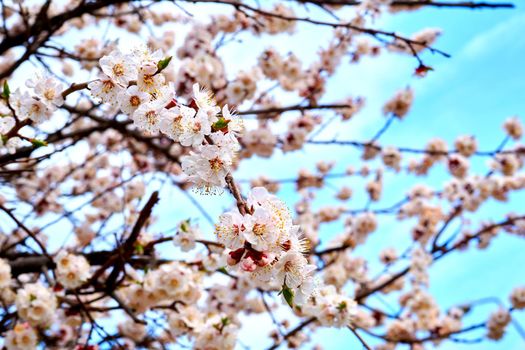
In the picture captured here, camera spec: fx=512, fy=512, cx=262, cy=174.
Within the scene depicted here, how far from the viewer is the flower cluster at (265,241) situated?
5.43 feet

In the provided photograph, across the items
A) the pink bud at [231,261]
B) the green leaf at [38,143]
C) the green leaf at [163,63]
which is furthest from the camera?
the green leaf at [38,143]

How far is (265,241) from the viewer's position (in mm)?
1659

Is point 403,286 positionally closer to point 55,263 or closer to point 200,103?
point 55,263

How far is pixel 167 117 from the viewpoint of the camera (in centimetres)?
187

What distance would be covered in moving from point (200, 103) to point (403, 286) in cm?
729

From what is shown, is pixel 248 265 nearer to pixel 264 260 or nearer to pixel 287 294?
pixel 264 260

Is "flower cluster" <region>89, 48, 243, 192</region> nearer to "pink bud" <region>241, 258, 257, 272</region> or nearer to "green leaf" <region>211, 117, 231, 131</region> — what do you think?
"green leaf" <region>211, 117, 231, 131</region>

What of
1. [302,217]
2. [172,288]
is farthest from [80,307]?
[302,217]

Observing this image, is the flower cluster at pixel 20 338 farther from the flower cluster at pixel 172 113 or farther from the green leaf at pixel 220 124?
the green leaf at pixel 220 124

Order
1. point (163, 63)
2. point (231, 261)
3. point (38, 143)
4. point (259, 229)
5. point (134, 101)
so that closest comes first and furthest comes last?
point (259, 229) < point (231, 261) < point (163, 63) < point (134, 101) < point (38, 143)

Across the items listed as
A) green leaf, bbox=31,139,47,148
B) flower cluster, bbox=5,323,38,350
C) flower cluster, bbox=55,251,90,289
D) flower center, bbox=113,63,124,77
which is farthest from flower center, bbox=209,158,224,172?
flower cluster, bbox=5,323,38,350

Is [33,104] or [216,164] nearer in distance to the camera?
[216,164]

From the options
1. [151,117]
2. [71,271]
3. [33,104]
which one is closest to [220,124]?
[151,117]

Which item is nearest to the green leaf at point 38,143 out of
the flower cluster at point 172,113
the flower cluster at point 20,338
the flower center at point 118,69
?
the flower cluster at point 172,113
